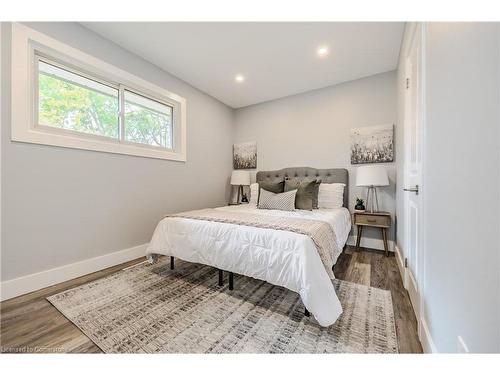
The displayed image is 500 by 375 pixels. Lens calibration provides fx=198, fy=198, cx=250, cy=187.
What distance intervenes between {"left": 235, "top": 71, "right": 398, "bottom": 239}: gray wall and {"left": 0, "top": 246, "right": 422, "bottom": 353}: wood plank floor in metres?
1.14

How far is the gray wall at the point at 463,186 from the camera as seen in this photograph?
0.59m

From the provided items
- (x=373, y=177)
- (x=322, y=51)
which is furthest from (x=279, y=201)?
(x=322, y=51)

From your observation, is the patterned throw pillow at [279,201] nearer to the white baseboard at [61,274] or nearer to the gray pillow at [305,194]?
the gray pillow at [305,194]

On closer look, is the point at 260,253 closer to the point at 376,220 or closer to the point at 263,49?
the point at 376,220

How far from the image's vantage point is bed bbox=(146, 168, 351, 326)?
4.29 ft

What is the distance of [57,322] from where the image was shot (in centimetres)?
138

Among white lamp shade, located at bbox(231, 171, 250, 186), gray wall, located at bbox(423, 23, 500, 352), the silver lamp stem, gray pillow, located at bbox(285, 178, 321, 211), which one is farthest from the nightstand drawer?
white lamp shade, located at bbox(231, 171, 250, 186)

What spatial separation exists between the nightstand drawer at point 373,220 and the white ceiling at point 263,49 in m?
2.03

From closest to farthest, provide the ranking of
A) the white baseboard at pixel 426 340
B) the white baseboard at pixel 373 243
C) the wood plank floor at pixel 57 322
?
the white baseboard at pixel 426 340
the wood plank floor at pixel 57 322
the white baseboard at pixel 373 243

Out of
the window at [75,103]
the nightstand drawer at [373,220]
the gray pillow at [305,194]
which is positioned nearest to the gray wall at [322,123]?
the nightstand drawer at [373,220]

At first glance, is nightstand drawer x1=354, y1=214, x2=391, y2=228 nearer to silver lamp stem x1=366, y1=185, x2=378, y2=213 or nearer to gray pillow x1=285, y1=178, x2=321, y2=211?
→ silver lamp stem x1=366, y1=185, x2=378, y2=213
